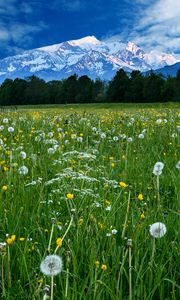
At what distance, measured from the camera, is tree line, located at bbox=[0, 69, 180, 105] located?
298 ft

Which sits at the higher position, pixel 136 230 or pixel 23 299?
pixel 136 230

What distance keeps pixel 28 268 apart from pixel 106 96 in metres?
101

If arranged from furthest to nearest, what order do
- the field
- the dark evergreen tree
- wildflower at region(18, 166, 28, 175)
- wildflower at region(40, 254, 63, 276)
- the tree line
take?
the dark evergreen tree
the tree line
wildflower at region(18, 166, 28, 175)
the field
wildflower at region(40, 254, 63, 276)

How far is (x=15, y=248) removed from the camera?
7.64ft

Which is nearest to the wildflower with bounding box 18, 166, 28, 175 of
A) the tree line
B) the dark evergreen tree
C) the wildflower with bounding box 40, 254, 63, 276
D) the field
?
the field

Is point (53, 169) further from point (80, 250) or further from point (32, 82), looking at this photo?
point (32, 82)

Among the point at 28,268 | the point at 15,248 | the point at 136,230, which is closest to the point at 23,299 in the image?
the point at 28,268

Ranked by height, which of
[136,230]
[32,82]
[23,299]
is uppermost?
[32,82]

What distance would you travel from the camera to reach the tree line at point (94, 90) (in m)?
90.9

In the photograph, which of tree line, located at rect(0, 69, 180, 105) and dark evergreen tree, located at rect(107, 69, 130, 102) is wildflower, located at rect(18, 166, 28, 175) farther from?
dark evergreen tree, located at rect(107, 69, 130, 102)

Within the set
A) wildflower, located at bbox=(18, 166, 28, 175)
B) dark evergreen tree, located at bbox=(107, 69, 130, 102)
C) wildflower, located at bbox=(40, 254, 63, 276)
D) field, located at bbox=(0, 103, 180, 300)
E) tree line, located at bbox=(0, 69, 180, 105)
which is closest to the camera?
wildflower, located at bbox=(40, 254, 63, 276)

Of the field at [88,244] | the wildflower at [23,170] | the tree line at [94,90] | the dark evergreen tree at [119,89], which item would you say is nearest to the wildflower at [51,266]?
the field at [88,244]

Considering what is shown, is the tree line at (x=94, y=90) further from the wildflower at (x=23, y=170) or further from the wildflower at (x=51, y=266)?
the wildflower at (x=51, y=266)

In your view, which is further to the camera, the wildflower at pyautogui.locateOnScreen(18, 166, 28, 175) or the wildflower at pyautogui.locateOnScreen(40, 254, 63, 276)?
the wildflower at pyautogui.locateOnScreen(18, 166, 28, 175)
